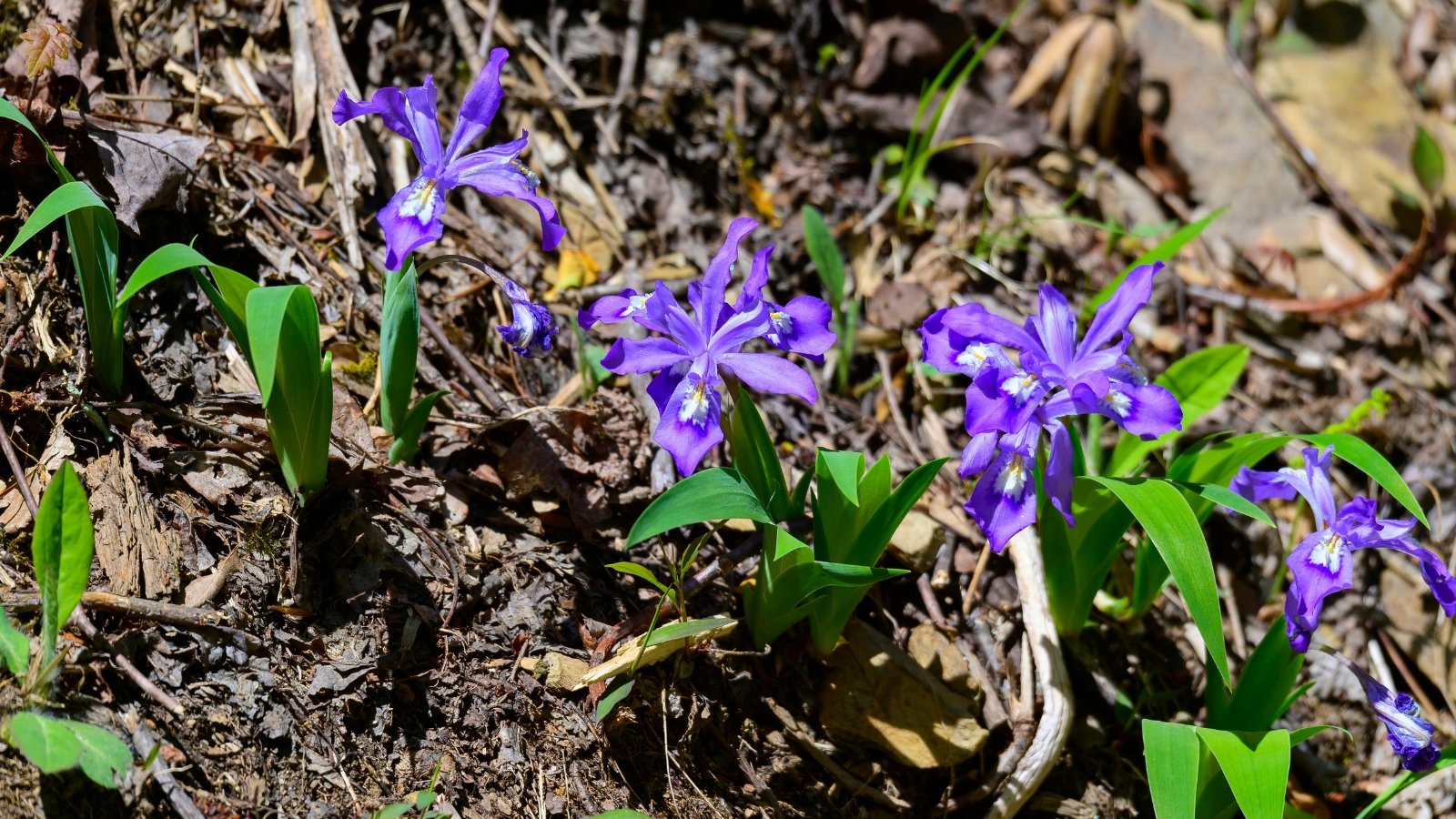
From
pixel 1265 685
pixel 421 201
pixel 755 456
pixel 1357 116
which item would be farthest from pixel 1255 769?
pixel 1357 116

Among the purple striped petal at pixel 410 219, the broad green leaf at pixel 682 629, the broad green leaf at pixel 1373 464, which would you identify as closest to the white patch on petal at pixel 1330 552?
the broad green leaf at pixel 1373 464

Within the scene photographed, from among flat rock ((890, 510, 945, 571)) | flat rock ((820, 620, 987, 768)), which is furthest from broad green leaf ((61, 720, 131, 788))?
flat rock ((890, 510, 945, 571))

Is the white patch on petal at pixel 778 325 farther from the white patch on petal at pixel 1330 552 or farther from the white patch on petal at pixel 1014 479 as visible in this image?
the white patch on petal at pixel 1330 552

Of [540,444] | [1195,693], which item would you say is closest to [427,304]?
[540,444]

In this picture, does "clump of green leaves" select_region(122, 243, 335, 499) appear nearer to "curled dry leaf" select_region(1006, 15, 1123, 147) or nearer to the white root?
the white root

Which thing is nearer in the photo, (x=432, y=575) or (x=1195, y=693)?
(x=432, y=575)

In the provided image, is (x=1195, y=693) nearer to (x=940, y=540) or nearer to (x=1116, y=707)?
(x=1116, y=707)

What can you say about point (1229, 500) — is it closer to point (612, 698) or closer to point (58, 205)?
point (612, 698)
